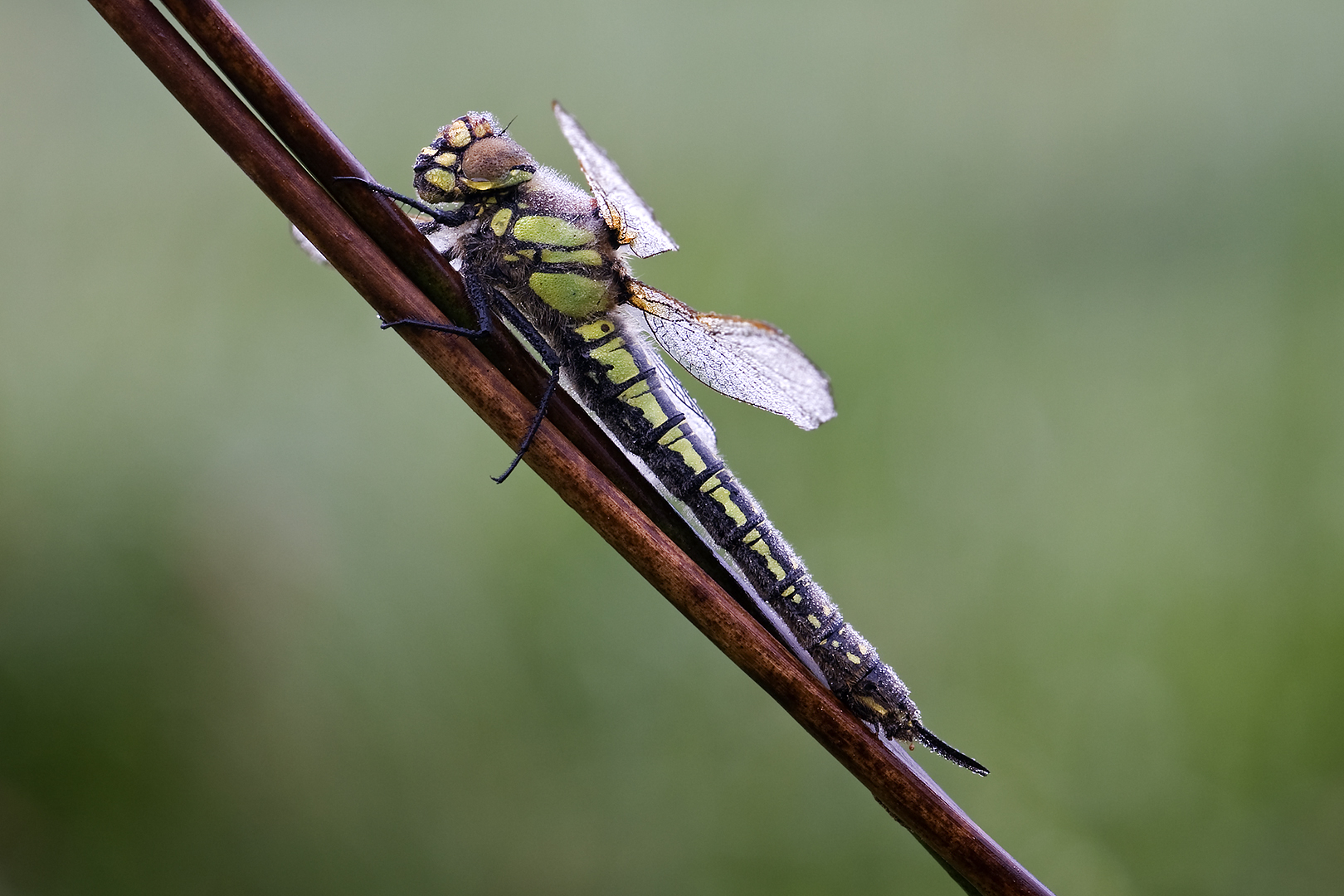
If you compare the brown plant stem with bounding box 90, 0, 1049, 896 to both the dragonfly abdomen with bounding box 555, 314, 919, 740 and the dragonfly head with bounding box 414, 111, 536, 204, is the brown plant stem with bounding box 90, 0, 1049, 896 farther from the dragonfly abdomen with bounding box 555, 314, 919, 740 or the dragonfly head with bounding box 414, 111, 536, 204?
the dragonfly head with bounding box 414, 111, 536, 204

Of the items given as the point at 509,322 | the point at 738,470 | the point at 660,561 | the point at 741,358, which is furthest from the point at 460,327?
the point at 738,470

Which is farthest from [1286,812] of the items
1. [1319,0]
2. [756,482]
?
[1319,0]

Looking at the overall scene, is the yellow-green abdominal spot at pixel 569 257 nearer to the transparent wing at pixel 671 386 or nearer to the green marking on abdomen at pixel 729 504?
the transparent wing at pixel 671 386

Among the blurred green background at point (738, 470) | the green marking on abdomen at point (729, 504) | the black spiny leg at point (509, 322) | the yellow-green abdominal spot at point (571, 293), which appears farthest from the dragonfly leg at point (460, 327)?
the blurred green background at point (738, 470)

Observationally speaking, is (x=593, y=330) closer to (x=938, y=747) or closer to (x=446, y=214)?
(x=446, y=214)

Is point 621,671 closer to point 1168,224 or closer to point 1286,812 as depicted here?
point 1286,812

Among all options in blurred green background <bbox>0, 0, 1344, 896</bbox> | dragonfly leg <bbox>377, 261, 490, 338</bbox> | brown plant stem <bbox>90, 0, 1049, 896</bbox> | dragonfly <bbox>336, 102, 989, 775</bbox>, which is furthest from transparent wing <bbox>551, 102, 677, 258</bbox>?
blurred green background <bbox>0, 0, 1344, 896</bbox>
